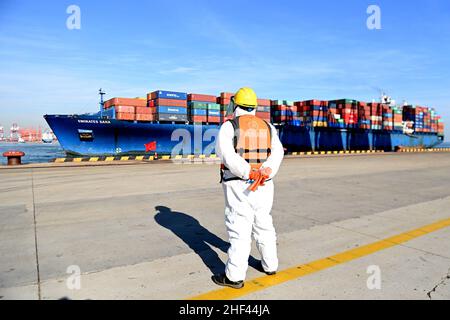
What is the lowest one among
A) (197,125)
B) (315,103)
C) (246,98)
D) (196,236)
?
(196,236)

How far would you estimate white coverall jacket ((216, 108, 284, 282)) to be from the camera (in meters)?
2.61

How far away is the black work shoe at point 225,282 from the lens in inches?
102

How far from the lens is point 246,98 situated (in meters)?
2.92

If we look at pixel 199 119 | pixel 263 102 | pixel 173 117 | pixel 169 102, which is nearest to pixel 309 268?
pixel 173 117

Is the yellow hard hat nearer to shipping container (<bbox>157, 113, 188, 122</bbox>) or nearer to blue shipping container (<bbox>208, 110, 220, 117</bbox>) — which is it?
shipping container (<bbox>157, 113, 188, 122</bbox>)

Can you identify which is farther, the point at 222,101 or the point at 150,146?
the point at 222,101

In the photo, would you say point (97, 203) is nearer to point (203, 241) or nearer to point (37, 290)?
point (203, 241)

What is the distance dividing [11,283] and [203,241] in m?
2.09

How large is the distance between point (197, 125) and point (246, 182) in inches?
1082

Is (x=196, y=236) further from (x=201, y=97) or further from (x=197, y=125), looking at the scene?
(x=201, y=97)

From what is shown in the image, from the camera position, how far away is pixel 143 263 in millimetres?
3109

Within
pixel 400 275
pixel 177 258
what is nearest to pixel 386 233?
pixel 400 275

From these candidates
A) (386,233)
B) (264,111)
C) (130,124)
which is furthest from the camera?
(264,111)
